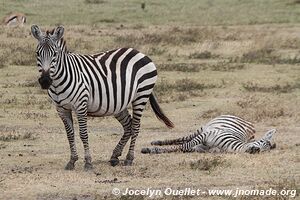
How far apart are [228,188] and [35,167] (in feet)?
9.07

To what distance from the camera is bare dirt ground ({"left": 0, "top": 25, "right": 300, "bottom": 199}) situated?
31.0 ft

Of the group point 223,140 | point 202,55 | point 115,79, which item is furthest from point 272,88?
point 115,79

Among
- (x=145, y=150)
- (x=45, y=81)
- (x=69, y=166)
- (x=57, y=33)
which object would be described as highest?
(x=57, y=33)

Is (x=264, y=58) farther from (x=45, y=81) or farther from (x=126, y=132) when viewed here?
(x=45, y=81)

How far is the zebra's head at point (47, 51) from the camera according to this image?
9711 mm

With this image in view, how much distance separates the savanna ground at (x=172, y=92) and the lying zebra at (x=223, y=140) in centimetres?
26

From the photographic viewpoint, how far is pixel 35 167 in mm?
10438

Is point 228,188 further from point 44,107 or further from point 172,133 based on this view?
point 44,107

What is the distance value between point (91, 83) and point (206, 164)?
5.88 feet

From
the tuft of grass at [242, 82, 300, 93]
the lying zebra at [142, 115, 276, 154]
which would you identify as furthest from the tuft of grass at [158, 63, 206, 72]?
the lying zebra at [142, 115, 276, 154]

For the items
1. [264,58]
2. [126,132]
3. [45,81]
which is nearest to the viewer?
[45,81]

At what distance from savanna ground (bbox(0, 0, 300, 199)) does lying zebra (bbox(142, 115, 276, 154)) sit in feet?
0.87

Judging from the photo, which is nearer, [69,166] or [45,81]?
[45,81]

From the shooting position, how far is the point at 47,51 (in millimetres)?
9797
